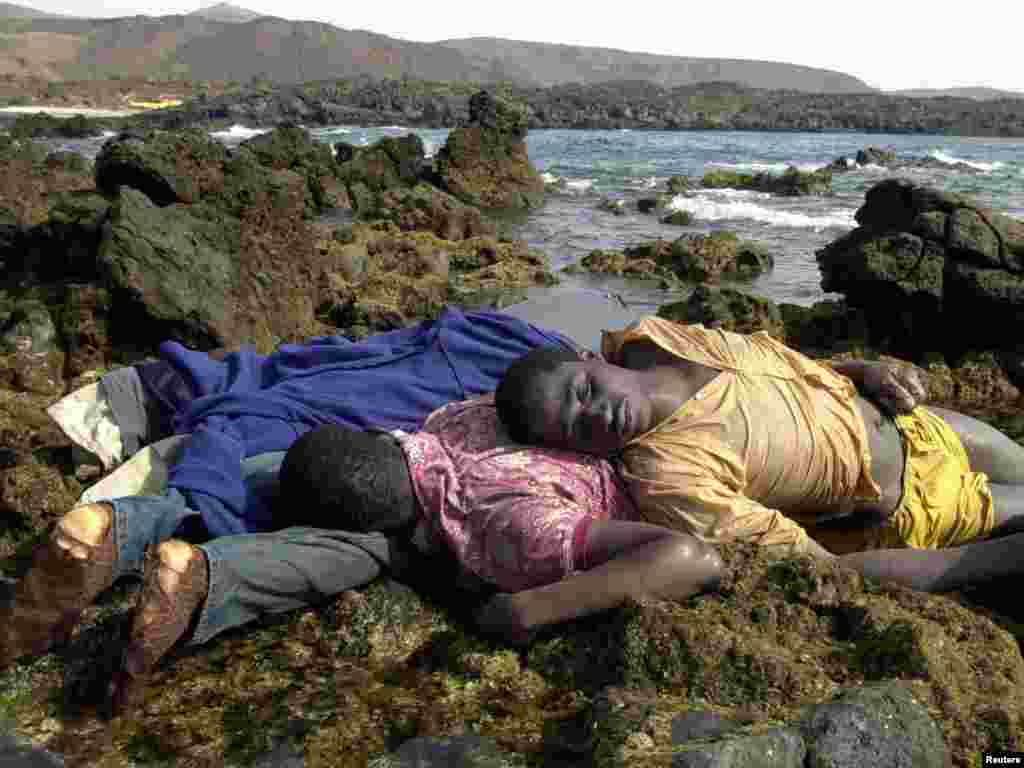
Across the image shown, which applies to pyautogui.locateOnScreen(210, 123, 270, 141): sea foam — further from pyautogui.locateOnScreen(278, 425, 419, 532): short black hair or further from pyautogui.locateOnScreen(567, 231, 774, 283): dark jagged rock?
pyautogui.locateOnScreen(278, 425, 419, 532): short black hair

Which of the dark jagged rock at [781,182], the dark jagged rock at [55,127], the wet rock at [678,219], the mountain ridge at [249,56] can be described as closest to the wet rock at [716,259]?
the wet rock at [678,219]

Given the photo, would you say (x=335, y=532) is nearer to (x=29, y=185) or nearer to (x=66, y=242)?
(x=66, y=242)

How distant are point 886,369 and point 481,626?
5.90 feet

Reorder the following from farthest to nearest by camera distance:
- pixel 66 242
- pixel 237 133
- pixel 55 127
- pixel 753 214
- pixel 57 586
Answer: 1. pixel 237 133
2. pixel 55 127
3. pixel 753 214
4. pixel 66 242
5. pixel 57 586


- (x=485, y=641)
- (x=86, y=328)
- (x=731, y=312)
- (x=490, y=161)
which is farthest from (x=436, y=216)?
(x=485, y=641)

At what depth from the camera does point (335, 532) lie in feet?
9.59

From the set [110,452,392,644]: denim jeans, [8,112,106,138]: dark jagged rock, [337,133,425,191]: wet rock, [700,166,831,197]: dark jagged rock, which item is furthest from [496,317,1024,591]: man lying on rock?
[8,112,106,138]: dark jagged rock

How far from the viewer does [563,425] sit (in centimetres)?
291

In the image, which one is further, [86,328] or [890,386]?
[86,328]

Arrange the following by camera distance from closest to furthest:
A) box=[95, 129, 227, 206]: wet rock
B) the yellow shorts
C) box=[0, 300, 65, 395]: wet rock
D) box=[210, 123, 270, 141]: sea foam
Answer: the yellow shorts, box=[0, 300, 65, 395]: wet rock, box=[95, 129, 227, 206]: wet rock, box=[210, 123, 270, 141]: sea foam

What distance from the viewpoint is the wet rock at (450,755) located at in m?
2.18

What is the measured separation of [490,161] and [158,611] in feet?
54.1

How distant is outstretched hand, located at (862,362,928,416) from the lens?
10.8 feet

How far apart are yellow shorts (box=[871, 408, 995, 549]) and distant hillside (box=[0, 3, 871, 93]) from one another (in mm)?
102556
